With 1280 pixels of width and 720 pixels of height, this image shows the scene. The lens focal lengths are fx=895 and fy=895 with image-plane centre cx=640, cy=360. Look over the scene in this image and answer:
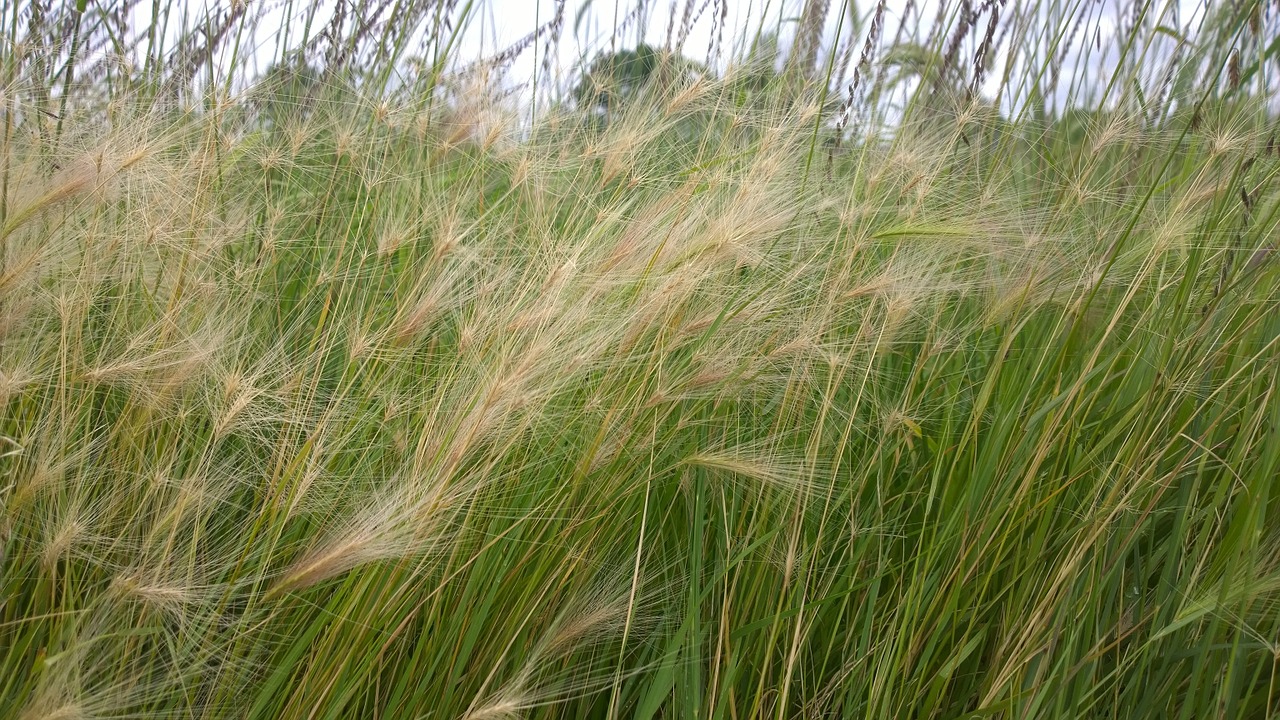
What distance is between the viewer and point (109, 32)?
174 centimetres

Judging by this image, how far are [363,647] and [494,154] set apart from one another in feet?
3.57

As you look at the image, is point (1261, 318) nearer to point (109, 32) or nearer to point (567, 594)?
point (567, 594)

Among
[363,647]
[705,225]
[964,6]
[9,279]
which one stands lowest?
A: [363,647]

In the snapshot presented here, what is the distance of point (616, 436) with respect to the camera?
1186mm

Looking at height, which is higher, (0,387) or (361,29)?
(361,29)

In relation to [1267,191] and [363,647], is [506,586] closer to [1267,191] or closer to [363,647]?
[363,647]

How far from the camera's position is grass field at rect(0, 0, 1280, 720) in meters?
1.04

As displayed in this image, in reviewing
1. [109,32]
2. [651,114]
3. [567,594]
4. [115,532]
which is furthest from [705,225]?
[109,32]

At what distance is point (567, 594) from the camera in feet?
3.95

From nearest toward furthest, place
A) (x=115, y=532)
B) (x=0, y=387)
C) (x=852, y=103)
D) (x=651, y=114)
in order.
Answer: (x=0, y=387), (x=115, y=532), (x=651, y=114), (x=852, y=103)

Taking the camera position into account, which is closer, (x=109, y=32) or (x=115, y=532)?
(x=115, y=532)

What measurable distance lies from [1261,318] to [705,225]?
3.05 ft

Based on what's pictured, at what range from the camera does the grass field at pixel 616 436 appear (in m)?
1.04

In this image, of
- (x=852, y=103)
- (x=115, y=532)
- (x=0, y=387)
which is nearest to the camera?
(x=0, y=387)
